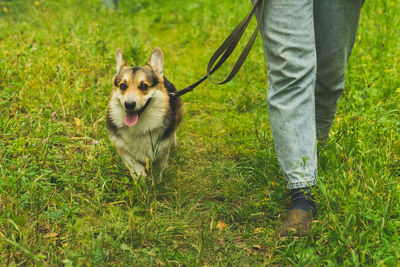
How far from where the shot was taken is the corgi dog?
9.93 feet

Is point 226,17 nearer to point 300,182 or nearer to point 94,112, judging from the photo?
point 94,112

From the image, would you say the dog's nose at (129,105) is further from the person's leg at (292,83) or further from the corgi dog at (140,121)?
the person's leg at (292,83)

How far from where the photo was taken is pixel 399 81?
12.6ft

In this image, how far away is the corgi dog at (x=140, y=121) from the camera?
3.03 metres

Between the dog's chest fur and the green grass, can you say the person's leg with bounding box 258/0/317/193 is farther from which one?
A: the dog's chest fur

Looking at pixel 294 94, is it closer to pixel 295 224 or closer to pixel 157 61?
pixel 295 224

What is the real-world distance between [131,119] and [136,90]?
0.82ft

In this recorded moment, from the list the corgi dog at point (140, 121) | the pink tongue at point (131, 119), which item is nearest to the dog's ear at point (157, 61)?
the corgi dog at point (140, 121)

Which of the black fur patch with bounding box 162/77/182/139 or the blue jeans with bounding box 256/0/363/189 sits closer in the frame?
the blue jeans with bounding box 256/0/363/189

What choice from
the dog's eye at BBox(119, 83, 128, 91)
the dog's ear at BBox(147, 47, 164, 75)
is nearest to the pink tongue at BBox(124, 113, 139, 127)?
the dog's eye at BBox(119, 83, 128, 91)

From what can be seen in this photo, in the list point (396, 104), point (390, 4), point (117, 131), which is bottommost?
point (396, 104)

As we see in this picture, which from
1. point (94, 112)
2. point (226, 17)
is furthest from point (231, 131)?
point (226, 17)

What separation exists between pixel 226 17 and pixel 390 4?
99.7 inches

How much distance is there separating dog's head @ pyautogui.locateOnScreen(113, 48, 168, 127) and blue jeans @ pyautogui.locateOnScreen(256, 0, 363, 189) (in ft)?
3.60
